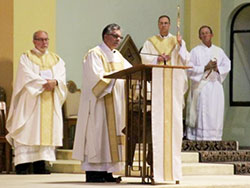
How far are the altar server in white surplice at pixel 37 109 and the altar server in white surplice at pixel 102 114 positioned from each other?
7.40 ft

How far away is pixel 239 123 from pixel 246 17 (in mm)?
1837

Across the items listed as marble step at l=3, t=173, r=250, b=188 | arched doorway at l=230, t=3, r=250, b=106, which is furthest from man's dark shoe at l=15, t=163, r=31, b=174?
arched doorway at l=230, t=3, r=250, b=106

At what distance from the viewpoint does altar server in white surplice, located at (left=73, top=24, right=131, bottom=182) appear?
8586mm

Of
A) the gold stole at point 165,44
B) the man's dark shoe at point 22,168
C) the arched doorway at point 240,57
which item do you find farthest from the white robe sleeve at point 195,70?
the man's dark shoe at point 22,168

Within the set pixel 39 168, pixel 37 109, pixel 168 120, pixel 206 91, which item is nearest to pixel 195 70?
pixel 206 91

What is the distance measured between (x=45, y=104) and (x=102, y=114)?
8.29 feet

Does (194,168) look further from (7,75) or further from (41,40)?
(7,75)

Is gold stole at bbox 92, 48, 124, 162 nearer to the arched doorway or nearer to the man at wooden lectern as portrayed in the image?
the man at wooden lectern

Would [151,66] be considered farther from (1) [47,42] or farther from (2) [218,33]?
(2) [218,33]

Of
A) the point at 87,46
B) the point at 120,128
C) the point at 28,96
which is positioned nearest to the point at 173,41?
the point at 87,46

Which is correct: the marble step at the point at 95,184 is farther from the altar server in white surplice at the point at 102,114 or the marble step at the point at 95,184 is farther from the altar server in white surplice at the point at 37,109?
the altar server in white surplice at the point at 37,109

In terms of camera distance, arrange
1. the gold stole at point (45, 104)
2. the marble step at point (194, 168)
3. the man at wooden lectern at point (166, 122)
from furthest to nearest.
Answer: the gold stole at point (45, 104) < the marble step at point (194, 168) < the man at wooden lectern at point (166, 122)

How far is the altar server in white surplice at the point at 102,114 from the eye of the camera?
28.2ft

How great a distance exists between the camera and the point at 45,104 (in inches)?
437
